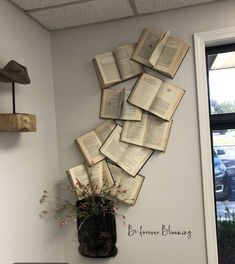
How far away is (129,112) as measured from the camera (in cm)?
195

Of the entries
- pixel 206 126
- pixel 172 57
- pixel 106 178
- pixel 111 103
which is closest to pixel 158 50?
pixel 172 57

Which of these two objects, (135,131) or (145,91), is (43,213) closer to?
(135,131)

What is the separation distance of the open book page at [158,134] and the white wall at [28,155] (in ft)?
2.22

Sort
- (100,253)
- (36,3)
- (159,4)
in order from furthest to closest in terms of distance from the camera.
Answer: (100,253), (159,4), (36,3)

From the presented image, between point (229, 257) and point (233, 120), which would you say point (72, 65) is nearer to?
point (233, 120)

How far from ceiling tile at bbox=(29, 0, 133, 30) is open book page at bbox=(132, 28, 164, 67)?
0.57ft

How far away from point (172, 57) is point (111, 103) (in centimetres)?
50

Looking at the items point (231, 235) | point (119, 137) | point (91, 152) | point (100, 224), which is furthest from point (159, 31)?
point (231, 235)

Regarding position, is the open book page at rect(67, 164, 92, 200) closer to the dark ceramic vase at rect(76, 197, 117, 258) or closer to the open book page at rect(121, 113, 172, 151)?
the dark ceramic vase at rect(76, 197, 117, 258)

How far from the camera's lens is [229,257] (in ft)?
6.60

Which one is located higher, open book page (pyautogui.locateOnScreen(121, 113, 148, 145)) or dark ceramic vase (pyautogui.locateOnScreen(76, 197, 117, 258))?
open book page (pyautogui.locateOnScreen(121, 113, 148, 145))

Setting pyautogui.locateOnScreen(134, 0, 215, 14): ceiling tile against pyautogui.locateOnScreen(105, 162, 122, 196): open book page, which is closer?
pyautogui.locateOnScreen(134, 0, 215, 14): ceiling tile

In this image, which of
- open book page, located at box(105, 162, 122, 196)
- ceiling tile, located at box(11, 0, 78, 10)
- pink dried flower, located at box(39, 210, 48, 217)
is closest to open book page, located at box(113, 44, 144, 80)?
ceiling tile, located at box(11, 0, 78, 10)

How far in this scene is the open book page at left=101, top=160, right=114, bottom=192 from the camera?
1.96m
